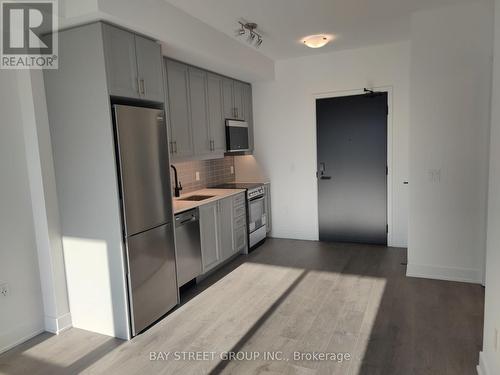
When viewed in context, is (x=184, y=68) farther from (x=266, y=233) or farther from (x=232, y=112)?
(x=266, y=233)

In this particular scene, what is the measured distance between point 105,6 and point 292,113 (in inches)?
128

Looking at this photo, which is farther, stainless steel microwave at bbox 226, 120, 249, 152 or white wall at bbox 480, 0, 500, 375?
stainless steel microwave at bbox 226, 120, 249, 152

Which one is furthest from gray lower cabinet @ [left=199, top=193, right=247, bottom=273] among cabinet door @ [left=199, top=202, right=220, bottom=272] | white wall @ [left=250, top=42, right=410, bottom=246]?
white wall @ [left=250, top=42, right=410, bottom=246]

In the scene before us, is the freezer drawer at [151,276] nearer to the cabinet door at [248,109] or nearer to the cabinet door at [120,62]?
the cabinet door at [120,62]

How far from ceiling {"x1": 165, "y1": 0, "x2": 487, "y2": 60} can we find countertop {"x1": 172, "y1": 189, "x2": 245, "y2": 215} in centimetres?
181

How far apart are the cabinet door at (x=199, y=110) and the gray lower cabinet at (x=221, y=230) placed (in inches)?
27.0

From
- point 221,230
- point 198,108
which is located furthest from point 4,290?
point 198,108

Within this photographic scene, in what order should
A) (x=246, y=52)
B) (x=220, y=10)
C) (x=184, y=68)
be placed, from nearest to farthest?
(x=220, y=10) → (x=184, y=68) → (x=246, y=52)

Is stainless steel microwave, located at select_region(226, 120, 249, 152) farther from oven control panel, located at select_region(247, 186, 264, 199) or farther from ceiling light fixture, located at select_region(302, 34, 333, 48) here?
ceiling light fixture, located at select_region(302, 34, 333, 48)

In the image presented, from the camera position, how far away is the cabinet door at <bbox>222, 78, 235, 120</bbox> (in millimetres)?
4680

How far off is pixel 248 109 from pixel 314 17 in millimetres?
2016

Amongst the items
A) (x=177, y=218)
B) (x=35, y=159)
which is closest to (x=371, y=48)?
(x=177, y=218)

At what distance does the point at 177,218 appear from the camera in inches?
130

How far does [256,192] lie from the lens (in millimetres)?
4988
